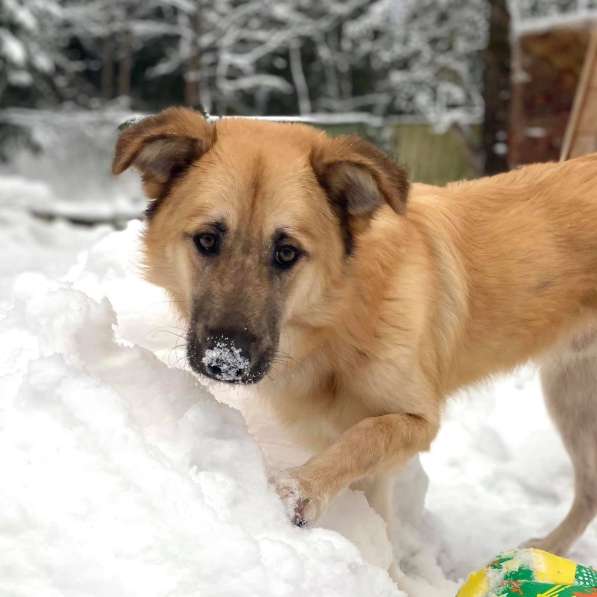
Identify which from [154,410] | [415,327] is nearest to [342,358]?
[415,327]

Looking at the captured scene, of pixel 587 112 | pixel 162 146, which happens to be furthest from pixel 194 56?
pixel 162 146

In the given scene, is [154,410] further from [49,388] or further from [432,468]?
[432,468]

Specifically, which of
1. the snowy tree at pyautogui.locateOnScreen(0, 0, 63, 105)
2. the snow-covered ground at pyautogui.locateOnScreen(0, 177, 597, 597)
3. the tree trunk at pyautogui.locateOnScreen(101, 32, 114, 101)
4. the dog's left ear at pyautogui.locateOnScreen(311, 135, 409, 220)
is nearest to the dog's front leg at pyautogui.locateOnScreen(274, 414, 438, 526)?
the snow-covered ground at pyautogui.locateOnScreen(0, 177, 597, 597)

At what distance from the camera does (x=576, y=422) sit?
3.86 meters

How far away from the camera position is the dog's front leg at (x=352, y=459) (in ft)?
7.27

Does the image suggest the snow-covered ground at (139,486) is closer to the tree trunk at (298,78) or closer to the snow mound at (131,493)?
the snow mound at (131,493)

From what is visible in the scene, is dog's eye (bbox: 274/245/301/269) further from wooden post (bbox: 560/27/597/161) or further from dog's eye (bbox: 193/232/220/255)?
wooden post (bbox: 560/27/597/161)

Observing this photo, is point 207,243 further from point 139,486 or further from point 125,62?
point 125,62

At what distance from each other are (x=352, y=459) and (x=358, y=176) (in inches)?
34.8

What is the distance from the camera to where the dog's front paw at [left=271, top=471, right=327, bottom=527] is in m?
2.16

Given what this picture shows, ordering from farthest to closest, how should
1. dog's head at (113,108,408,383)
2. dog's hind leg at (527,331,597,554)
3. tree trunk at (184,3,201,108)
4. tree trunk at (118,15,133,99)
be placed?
tree trunk at (118,15,133,99)
tree trunk at (184,3,201,108)
dog's hind leg at (527,331,597,554)
dog's head at (113,108,408,383)

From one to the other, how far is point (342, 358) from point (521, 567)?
90cm

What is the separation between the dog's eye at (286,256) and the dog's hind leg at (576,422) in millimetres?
1535

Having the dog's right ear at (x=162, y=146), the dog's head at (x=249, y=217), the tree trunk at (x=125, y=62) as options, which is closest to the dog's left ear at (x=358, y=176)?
the dog's head at (x=249, y=217)
